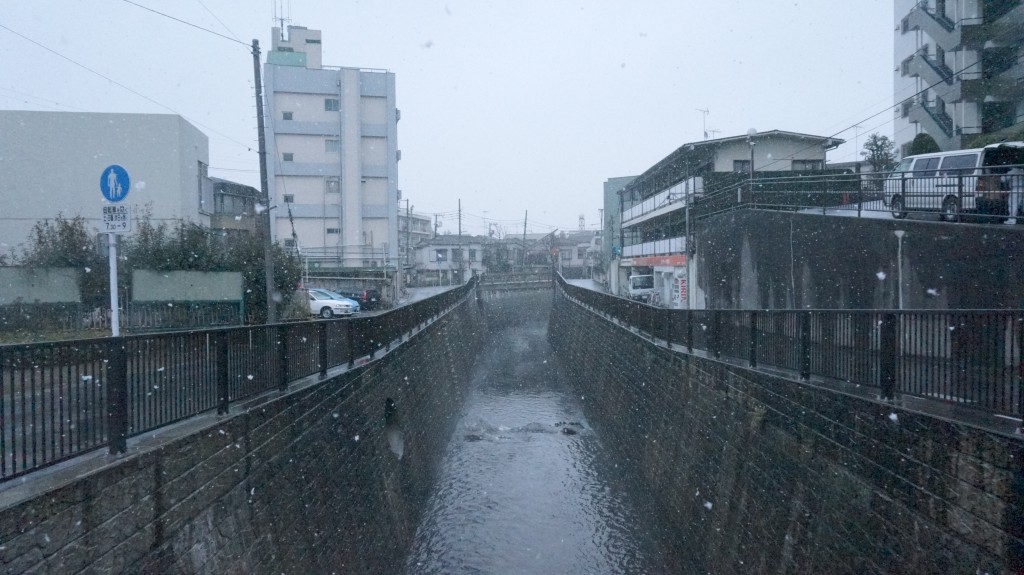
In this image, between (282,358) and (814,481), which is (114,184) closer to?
(282,358)

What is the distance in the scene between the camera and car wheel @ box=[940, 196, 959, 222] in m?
12.2

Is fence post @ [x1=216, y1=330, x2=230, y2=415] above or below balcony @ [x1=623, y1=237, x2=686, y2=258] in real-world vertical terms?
below

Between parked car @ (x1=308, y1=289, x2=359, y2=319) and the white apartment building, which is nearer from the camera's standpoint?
parked car @ (x1=308, y1=289, x2=359, y2=319)

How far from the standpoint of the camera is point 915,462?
4738 mm

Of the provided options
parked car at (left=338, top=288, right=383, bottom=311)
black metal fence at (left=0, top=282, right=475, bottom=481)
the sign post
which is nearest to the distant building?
parked car at (left=338, top=288, right=383, bottom=311)

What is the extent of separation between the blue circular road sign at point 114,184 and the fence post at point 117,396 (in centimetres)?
602

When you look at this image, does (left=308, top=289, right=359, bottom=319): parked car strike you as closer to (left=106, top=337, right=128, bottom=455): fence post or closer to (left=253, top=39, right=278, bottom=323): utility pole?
(left=253, top=39, right=278, bottom=323): utility pole

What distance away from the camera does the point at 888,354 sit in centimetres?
559

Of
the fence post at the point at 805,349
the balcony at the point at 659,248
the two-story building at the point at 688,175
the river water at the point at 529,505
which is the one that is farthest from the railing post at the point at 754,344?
the balcony at the point at 659,248

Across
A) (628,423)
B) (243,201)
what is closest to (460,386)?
(628,423)

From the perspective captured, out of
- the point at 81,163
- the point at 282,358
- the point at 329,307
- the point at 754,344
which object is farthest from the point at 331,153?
the point at 754,344

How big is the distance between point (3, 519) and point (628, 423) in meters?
13.8

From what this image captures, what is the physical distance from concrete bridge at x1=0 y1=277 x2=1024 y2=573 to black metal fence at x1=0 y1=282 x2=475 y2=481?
0.48 ft

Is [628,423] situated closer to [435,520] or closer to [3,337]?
[435,520]
